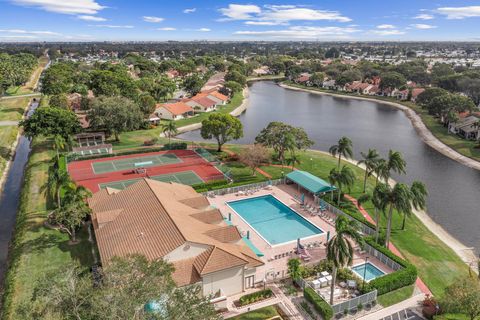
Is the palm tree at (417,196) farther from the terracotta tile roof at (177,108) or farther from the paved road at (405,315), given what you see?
the terracotta tile roof at (177,108)

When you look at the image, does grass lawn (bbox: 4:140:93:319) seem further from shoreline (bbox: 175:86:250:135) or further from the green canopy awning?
shoreline (bbox: 175:86:250:135)

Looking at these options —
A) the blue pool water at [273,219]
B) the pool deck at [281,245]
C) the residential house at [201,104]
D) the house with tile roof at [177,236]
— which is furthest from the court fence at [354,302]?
the residential house at [201,104]

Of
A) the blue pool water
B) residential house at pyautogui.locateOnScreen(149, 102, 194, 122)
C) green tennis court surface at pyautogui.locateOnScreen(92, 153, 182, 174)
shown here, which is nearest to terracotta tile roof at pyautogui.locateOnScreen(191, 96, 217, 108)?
residential house at pyautogui.locateOnScreen(149, 102, 194, 122)

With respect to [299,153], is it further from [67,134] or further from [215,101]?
[215,101]

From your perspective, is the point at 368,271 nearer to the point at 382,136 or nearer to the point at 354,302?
the point at 354,302

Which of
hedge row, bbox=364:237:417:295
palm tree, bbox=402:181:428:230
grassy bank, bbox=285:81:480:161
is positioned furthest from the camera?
grassy bank, bbox=285:81:480:161

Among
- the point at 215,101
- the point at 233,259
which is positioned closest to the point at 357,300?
the point at 233,259

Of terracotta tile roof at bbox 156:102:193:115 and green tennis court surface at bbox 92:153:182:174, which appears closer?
green tennis court surface at bbox 92:153:182:174
